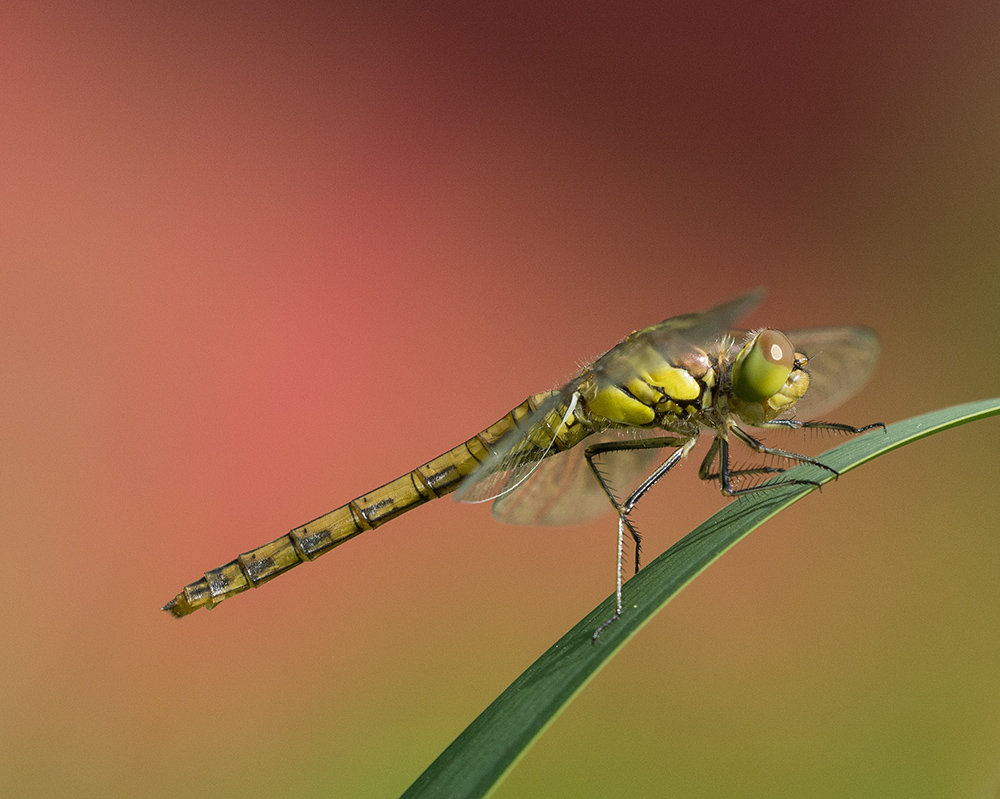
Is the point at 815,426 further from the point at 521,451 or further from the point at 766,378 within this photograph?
the point at 521,451

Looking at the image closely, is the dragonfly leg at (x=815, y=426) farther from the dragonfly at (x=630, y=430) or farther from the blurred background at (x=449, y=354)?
the blurred background at (x=449, y=354)

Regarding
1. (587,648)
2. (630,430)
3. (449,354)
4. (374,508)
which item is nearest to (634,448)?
(630,430)

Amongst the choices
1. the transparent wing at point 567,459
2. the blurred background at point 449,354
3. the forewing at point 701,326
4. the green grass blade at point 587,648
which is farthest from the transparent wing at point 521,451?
the blurred background at point 449,354

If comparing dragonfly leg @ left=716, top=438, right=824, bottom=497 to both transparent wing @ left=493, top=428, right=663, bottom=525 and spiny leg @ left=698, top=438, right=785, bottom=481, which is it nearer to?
spiny leg @ left=698, top=438, right=785, bottom=481

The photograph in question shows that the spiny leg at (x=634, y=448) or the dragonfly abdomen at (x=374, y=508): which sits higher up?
the dragonfly abdomen at (x=374, y=508)

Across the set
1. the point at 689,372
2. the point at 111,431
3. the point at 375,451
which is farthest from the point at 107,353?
the point at 689,372

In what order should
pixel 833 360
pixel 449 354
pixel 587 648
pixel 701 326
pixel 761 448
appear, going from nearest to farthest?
pixel 587 648 → pixel 701 326 → pixel 761 448 → pixel 833 360 → pixel 449 354
